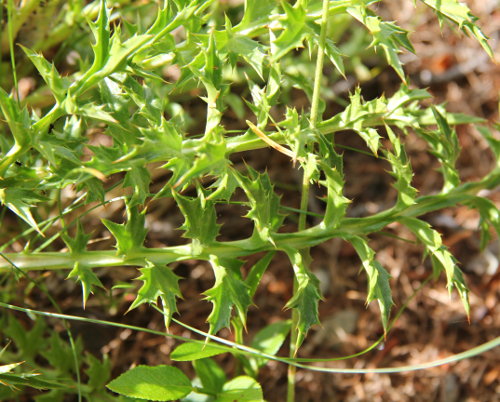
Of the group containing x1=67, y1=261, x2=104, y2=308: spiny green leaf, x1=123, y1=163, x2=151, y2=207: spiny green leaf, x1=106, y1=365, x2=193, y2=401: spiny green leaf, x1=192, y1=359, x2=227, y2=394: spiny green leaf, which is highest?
x1=123, y1=163, x2=151, y2=207: spiny green leaf

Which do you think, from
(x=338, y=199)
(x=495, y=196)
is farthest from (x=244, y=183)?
(x=495, y=196)

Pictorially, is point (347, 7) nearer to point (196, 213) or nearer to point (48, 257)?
point (196, 213)

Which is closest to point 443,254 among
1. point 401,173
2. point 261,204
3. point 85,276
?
point 401,173

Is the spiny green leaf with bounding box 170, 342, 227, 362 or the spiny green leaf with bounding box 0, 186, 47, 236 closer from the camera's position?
the spiny green leaf with bounding box 0, 186, 47, 236

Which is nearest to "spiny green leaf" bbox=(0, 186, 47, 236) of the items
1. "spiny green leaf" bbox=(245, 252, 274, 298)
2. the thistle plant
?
the thistle plant

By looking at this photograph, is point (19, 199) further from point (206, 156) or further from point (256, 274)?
point (256, 274)

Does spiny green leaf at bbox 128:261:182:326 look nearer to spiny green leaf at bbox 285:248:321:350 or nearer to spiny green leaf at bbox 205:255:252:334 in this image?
spiny green leaf at bbox 205:255:252:334
